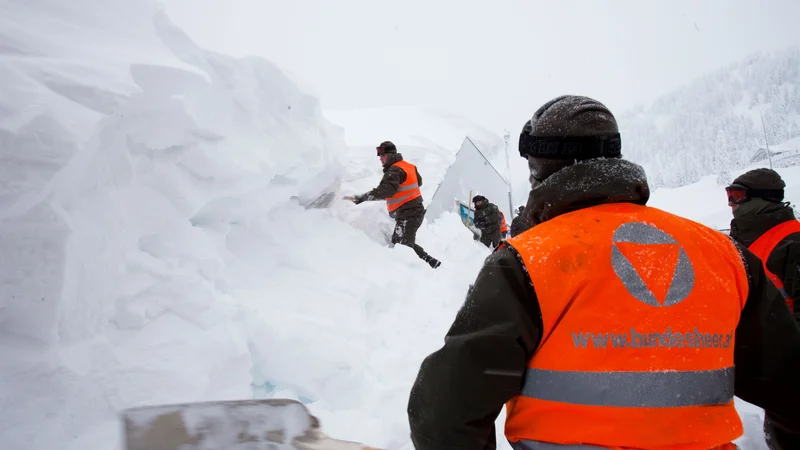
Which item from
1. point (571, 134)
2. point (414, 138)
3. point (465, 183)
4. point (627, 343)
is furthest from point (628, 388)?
point (414, 138)

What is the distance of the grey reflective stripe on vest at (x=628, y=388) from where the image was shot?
797 mm

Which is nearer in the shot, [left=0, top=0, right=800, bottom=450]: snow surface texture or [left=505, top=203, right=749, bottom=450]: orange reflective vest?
[left=505, top=203, right=749, bottom=450]: orange reflective vest

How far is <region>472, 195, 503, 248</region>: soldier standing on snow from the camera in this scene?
26.9 ft

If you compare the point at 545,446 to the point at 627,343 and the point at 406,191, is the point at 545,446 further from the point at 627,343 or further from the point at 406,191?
the point at 406,191

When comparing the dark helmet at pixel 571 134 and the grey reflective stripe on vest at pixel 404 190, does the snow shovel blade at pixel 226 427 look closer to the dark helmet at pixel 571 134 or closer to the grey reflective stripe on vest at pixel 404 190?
the dark helmet at pixel 571 134

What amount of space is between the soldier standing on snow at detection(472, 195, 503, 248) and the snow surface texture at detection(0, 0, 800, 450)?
4074 mm

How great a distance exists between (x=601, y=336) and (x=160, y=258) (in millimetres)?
2479

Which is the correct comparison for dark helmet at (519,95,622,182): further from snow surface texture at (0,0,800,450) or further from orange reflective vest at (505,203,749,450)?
snow surface texture at (0,0,800,450)

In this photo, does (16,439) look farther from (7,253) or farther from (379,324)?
(379,324)

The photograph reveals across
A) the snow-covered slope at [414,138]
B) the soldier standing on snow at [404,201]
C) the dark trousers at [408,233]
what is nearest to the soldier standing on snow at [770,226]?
the soldier standing on snow at [404,201]

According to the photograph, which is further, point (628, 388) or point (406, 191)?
point (406, 191)

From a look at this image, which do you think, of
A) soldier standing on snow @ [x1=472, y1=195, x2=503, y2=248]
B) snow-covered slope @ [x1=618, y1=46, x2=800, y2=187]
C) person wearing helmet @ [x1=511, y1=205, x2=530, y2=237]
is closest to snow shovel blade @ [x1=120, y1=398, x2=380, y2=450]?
person wearing helmet @ [x1=511, y1=205, x2=530, y2=237]

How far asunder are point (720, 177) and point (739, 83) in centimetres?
4052

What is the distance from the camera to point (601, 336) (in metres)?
0.80
